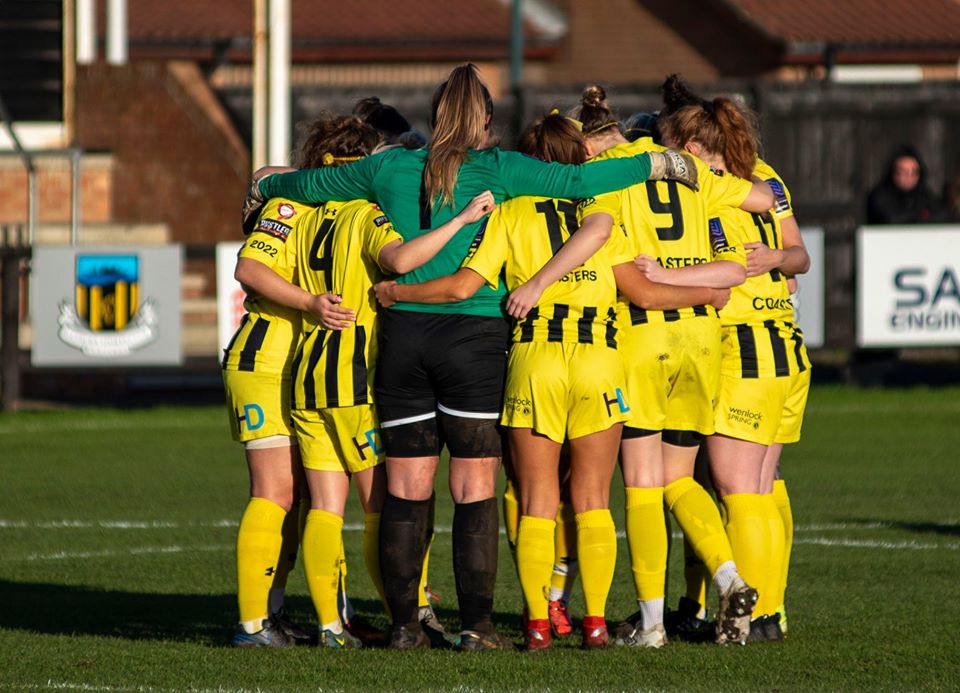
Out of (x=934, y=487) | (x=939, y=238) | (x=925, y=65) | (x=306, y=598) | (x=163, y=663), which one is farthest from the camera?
Result: (x=925, y=65)

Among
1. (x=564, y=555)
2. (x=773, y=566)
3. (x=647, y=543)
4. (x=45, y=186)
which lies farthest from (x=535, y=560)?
(x=45, y=186)

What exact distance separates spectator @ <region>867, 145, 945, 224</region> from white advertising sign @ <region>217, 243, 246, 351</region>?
599cm

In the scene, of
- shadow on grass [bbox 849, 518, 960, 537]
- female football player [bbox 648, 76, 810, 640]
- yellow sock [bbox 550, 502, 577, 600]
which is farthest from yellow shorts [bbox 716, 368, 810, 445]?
shadow on grass [bbox 849, 518, 960, 537]

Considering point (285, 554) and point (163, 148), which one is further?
point (163, 148)

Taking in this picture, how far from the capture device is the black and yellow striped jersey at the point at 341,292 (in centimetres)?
627

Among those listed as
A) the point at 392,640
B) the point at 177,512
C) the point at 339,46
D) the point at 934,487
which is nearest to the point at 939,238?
the point at 934,487

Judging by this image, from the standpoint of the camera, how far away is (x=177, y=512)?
10.3 meters

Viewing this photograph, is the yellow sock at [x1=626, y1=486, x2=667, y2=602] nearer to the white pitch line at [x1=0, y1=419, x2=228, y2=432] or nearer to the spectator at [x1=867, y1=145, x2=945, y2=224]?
the white pitch line at [x1=0, y1=419, x2=228, y2=432]

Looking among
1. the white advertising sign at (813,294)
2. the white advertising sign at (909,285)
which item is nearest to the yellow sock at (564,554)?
the white advertising sign at (813,294)

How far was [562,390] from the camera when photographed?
6113 millimetres

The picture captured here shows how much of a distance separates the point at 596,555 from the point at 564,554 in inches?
20.0

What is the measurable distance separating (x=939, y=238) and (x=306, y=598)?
898 cm

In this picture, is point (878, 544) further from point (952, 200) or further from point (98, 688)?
point (952, 200)

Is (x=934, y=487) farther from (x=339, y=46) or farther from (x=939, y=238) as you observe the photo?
(x=339, y=46)
